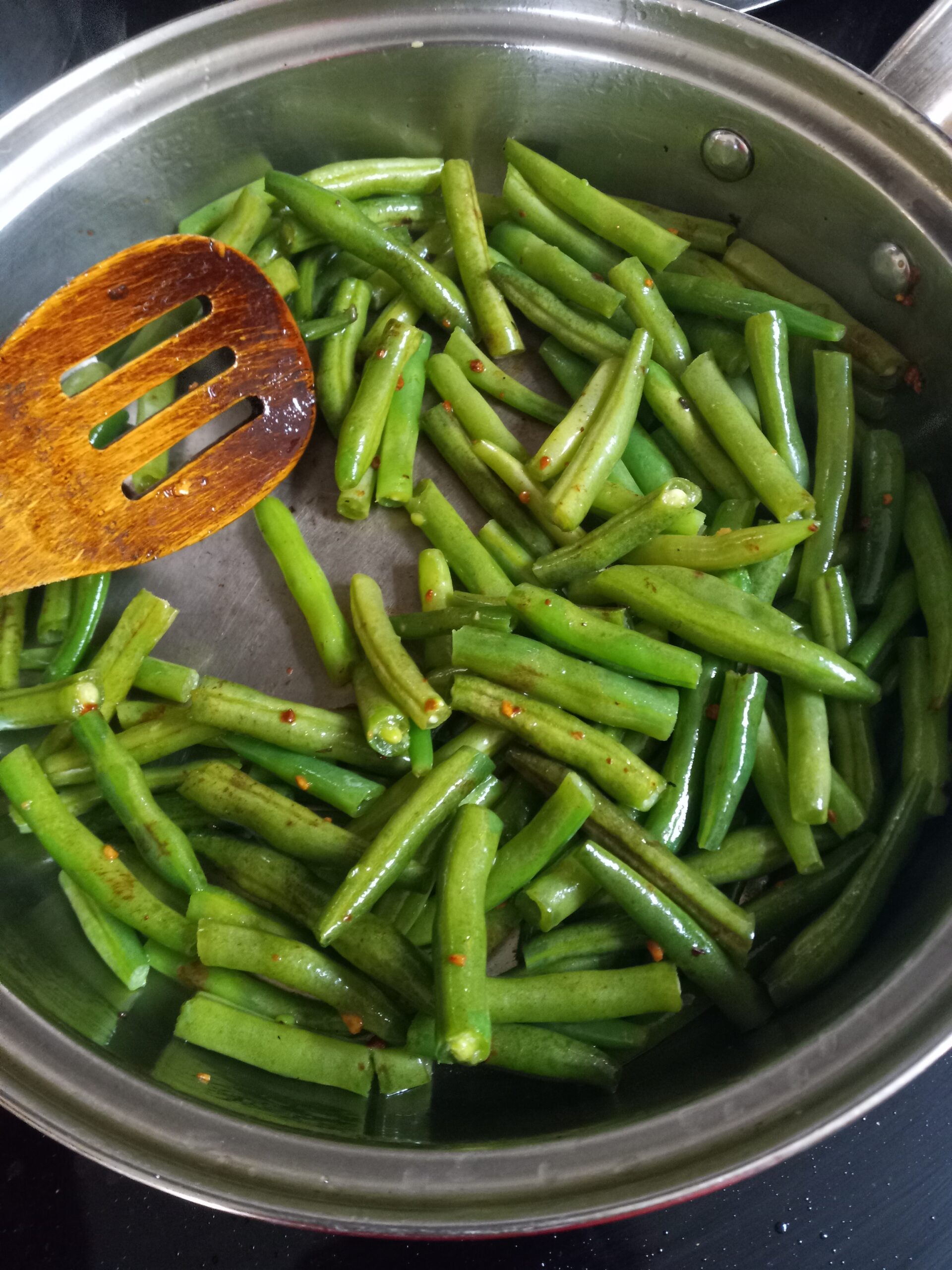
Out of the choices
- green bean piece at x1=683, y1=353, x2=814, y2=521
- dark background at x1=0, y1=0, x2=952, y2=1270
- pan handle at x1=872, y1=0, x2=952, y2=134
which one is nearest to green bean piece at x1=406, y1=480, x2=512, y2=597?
green bean piece at x1=683, y1=353, x2=814, y2=521

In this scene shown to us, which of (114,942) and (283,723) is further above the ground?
(283,723)

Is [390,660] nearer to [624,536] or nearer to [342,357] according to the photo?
[624,536]

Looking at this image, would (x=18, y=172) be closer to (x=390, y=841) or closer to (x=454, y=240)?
(x=454, y=240)

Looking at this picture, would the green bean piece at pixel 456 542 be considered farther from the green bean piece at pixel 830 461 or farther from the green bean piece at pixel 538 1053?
the green bean piece at pixel 538 1053

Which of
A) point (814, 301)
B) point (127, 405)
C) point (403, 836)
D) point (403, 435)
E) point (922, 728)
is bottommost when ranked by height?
point (403, 836)

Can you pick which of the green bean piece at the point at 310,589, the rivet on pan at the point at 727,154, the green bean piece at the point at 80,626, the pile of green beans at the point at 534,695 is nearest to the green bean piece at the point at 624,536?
the pile of green beans at the point at 534,695

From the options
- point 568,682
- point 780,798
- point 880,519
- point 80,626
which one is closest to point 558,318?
point 880,519

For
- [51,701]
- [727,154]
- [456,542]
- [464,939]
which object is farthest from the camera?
[727,154]

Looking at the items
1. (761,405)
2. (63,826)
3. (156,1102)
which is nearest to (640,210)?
(761,405)
